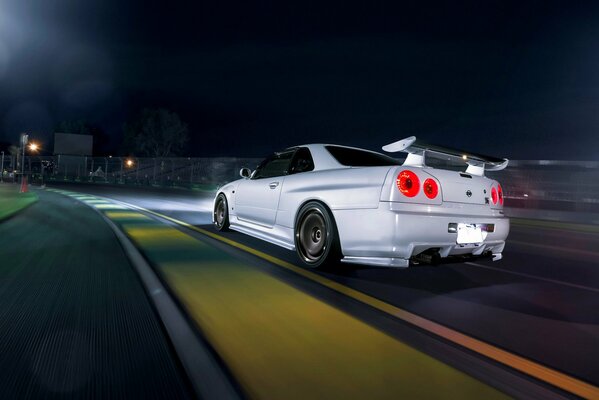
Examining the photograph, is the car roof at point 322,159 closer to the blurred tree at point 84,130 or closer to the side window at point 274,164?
the side window at point 274,164

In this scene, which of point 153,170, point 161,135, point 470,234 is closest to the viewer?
point 470,234

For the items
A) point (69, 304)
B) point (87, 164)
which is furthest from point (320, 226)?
point (87, 164)

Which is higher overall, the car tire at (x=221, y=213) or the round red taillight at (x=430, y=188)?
the round red taillight at (x=430, y=188)

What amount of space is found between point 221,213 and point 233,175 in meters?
21.2

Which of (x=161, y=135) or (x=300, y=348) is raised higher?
(x=161, y=135)

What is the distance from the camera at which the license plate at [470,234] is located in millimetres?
4759

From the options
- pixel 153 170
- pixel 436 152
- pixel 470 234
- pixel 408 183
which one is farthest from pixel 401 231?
pixel 153 170

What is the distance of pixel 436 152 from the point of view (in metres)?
5.13

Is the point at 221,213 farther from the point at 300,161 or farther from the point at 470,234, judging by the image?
the point at 470,234

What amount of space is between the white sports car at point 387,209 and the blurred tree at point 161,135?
292 feet

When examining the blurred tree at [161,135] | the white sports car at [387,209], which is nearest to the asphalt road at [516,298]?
the white sports car at [387,209]

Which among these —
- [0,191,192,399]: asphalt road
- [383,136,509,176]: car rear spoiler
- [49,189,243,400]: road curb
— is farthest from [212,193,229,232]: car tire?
[383,136,509,176]: car rear spoiler

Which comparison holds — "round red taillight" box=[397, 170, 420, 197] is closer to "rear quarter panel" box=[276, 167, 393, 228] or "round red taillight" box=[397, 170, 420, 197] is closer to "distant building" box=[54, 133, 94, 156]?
"rear quarter panel" box=[276, 167, 393, 228]

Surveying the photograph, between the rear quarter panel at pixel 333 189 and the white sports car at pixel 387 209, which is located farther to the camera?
the rear quarter panel at pixel 333 189
